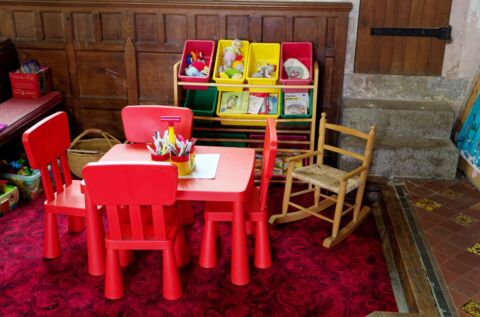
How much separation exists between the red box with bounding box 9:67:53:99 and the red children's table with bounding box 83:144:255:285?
6.23 feet

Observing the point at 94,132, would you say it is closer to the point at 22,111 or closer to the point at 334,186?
the point at 22,111

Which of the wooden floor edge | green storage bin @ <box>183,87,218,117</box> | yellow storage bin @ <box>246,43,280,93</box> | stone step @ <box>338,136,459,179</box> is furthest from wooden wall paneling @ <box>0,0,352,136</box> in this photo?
the wooden floor edge

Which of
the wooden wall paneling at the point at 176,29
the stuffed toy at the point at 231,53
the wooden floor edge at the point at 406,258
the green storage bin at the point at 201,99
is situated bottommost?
the wooden floor edge at the point at 406,258

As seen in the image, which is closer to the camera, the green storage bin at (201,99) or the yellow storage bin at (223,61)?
the yellow storage bin at (223,61)

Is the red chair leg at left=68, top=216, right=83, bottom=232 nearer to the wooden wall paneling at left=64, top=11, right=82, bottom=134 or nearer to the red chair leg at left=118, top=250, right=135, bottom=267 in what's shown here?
the red chair leg at left=118, top=250, right=135, bottom=267

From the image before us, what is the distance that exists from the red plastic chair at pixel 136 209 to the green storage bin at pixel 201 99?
1.63 m

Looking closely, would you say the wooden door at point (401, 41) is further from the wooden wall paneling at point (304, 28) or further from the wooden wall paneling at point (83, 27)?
the wooden wall paneling at point (83, 27)

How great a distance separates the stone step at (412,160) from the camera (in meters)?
4.50

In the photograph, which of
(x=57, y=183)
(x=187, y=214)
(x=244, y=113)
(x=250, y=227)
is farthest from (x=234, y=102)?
(x=57, y=183)

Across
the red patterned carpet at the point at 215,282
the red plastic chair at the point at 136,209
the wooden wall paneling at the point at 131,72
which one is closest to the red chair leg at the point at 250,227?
the red patterned carpet at the point at 215,282

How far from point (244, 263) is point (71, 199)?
125 cm

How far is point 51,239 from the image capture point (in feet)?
12.0

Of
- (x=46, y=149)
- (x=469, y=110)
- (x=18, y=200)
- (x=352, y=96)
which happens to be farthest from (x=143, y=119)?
(x=469, y=110)

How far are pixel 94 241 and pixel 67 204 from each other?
346 millimetres
